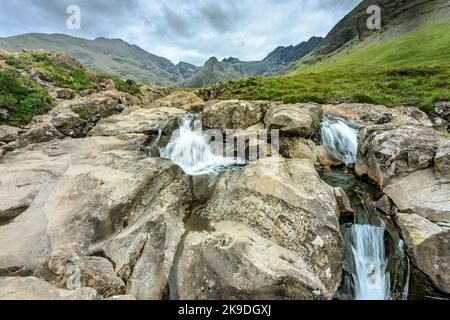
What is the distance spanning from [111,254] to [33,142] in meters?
13.4

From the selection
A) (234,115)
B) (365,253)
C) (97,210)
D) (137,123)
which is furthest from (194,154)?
(365,253)

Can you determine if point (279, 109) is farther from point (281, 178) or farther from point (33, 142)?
point (33, 142)

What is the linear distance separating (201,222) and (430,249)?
8117mm

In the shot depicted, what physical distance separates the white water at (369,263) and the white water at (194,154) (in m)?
8.07

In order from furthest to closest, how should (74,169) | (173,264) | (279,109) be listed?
(279,109) → (74,169) → (173,264)

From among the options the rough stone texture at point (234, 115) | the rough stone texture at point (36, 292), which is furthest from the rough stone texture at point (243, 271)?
the rough stone texture at point (234, 115)

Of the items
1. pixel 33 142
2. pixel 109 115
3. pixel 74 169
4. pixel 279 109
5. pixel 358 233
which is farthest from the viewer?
pixel 109 115

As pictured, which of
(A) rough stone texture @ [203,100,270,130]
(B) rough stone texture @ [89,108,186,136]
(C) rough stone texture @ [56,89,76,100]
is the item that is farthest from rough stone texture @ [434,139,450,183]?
(C) rough stone texture @ [56,89,76,100]

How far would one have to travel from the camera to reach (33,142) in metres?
17.3

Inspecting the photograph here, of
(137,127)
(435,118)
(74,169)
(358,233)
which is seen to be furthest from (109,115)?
(435,118)

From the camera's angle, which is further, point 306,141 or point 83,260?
point 306,141

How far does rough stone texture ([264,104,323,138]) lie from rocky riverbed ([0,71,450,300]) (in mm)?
3836
